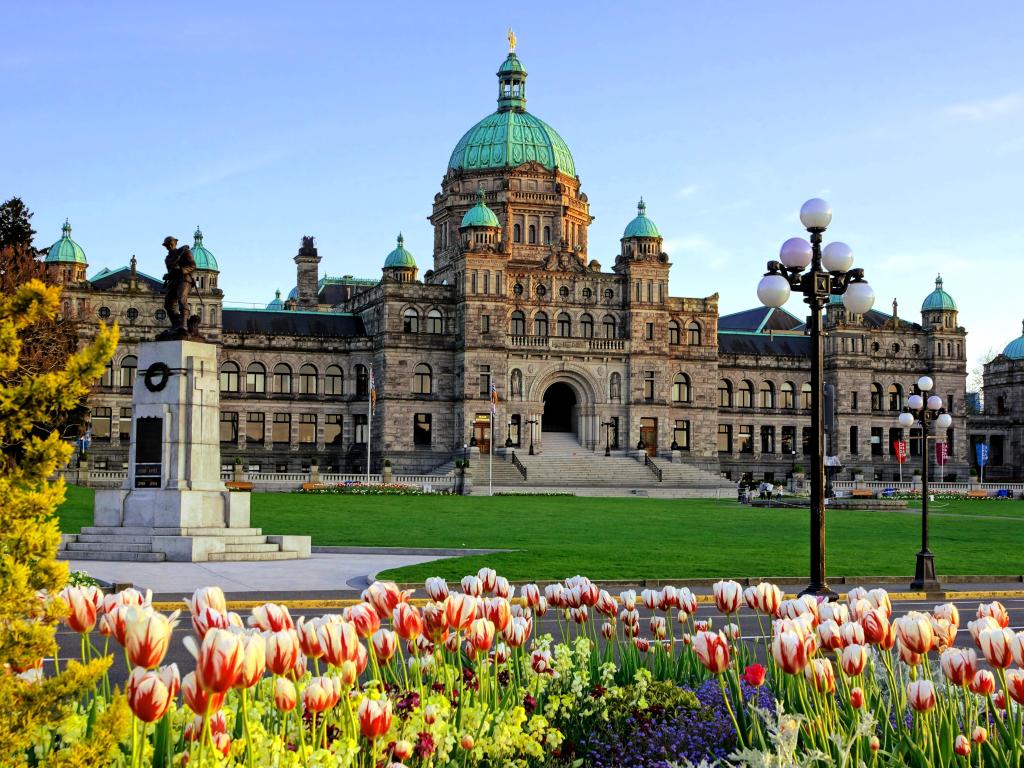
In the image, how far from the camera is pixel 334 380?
87438 millimetres

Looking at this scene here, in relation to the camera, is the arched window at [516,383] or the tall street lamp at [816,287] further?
the arched window at [516,383]

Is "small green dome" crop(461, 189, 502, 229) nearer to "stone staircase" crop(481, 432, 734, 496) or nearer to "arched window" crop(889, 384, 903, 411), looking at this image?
"stone staircase" crop(481, 432, 734, 496)

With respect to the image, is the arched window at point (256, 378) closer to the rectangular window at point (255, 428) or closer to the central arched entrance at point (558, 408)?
the rectangular window at point (255, 428)

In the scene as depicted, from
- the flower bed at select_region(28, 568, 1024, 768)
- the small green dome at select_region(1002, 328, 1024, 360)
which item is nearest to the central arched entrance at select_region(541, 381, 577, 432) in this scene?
the small green dome at select_region(1002, 328, 1024, 360)

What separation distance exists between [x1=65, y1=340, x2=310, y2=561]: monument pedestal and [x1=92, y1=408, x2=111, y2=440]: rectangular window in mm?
53018

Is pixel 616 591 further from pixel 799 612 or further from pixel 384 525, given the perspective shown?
pixel 384 525

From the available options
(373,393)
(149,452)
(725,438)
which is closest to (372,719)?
(149,452)

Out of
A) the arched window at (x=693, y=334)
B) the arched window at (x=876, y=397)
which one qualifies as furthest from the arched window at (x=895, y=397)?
the arched window at (x=693, y=334)

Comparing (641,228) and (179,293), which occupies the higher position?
(641,228)

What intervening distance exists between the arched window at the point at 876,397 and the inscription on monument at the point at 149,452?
78478 mm

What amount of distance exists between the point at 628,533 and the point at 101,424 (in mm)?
53015

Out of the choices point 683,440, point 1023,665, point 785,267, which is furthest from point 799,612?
point 683,440

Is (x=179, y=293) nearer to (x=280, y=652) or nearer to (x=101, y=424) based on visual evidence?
(x=280, y=652)

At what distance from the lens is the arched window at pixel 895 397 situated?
101 m
